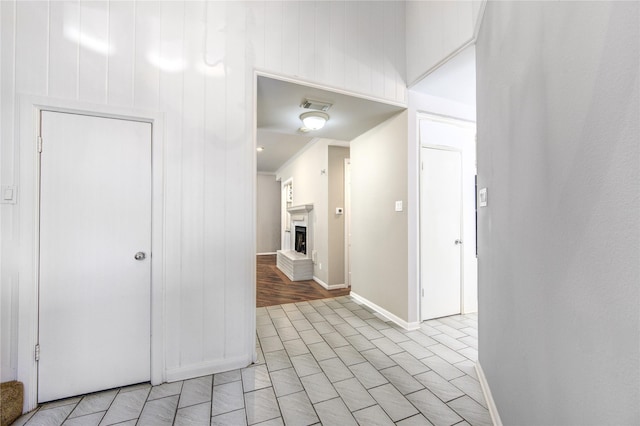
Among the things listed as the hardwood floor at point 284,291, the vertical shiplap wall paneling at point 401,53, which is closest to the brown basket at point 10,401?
the hardwood floor at point 284,291

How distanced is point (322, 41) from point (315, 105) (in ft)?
1.86

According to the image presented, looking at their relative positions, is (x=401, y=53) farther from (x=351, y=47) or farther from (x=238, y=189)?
(x=238, y=189)

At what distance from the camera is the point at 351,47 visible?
2.57m

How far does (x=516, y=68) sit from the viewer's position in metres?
1.24

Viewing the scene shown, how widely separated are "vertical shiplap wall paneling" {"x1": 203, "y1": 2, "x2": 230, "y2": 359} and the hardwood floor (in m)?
1.58

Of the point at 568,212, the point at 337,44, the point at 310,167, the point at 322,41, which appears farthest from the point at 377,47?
the point at 310,167

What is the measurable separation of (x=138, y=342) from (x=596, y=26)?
9.10 feet

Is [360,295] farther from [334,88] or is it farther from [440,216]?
[334,88]

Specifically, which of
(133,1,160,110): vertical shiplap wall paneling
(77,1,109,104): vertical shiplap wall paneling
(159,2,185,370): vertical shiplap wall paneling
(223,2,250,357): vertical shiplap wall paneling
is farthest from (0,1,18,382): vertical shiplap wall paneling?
(223,2,250,357): vertical shiplap wall paneling

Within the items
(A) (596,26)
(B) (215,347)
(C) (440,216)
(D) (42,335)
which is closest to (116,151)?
(D) (42,335)

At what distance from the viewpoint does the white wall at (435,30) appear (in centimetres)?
201

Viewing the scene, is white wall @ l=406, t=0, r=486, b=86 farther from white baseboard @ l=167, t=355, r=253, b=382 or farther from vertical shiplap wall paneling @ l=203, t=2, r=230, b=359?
white baseboard @ l=167, t=355, r=253, b=382

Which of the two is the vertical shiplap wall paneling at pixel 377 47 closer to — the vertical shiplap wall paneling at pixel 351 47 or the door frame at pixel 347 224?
the vertical shiplap wall paneling at pixel 351 47

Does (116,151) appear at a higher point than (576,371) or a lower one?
higher
